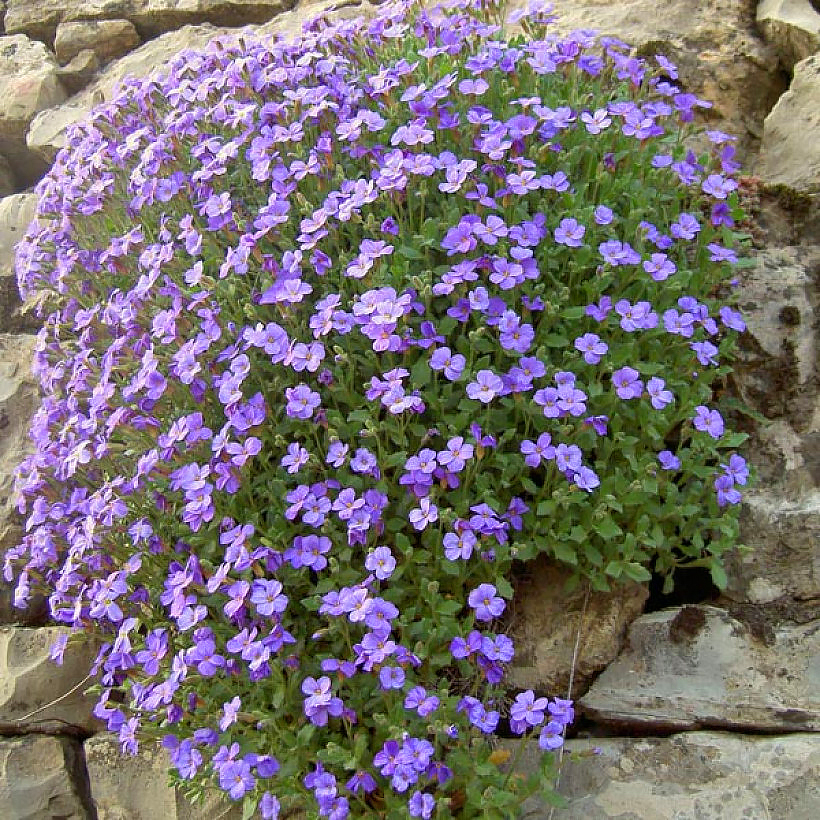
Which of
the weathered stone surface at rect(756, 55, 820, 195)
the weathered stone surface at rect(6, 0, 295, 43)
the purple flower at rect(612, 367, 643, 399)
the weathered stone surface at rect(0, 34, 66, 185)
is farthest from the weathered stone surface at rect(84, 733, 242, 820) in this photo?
the weathered stone surface at rect(6, 0, 295, 43)

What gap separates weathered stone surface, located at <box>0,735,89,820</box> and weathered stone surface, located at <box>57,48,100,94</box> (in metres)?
4.98

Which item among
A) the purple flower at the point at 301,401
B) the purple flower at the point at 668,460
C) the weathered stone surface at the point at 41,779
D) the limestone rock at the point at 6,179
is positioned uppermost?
the purple flower at the point at 301,401

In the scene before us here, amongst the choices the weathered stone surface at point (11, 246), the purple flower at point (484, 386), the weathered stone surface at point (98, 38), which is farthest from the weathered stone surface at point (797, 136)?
the weathered stone surface at point (98, 38)

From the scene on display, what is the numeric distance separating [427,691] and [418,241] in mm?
1623

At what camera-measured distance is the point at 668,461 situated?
3133mm

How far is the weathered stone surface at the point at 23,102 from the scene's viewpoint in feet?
21.2

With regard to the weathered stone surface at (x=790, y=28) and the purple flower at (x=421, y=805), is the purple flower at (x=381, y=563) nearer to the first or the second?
the purple flower at (x=421, y=805)

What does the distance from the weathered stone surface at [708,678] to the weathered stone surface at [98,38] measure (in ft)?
19.2

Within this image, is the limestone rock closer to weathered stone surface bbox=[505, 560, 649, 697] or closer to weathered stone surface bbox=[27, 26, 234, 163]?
weathered stone surface bbox=[27, 26, 234, 163]

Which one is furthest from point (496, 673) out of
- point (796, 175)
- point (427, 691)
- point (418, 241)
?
point (796, 175)

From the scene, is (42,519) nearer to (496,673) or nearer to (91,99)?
(496,673)

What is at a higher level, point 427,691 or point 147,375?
point 147,375

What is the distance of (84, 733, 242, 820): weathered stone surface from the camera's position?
10.6 feet

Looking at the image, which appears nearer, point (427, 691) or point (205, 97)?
point (427, 691)
